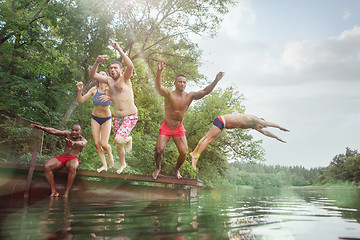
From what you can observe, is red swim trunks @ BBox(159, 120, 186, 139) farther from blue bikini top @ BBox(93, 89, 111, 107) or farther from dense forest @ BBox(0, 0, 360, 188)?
dense forest @ BBox(0, 0, 360, 188)

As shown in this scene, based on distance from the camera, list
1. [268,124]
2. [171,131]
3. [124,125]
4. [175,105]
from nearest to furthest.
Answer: [268,124] → [175,105] → [124,125] → [171,131]

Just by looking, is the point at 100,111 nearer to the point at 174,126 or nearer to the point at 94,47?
the point at 174,126

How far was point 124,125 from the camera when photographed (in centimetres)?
562

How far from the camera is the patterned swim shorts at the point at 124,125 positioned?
5562 millimetres

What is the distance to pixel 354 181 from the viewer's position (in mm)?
44344

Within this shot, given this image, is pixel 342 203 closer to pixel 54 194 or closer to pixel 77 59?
pixel 54 194

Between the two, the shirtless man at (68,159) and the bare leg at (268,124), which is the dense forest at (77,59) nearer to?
the shirtless man at (68,159)

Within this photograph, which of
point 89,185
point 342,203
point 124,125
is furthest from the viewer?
point 342,203

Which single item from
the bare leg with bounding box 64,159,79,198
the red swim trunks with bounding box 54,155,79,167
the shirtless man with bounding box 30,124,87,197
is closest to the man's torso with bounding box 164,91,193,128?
the shirtless man with bounding box 30,124,87,197

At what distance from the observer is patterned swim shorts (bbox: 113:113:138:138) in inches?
219

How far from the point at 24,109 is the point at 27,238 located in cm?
1343

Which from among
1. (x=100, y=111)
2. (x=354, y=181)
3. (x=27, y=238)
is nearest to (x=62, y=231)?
(x=27, y=238)

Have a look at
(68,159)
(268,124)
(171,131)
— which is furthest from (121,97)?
(268,124)

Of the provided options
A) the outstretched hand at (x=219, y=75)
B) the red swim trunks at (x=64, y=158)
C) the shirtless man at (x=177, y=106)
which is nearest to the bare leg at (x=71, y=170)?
the red swim trunks at (x=64, y=158)
